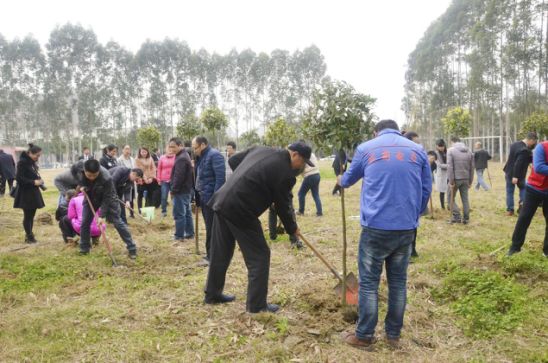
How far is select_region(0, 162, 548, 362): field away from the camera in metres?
3.09

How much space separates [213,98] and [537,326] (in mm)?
46245

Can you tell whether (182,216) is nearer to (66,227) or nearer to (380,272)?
(66,227)

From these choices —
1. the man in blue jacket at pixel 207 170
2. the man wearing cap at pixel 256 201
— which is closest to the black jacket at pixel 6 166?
the man in blue jacket at pixel 207 170

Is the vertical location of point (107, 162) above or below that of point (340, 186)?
above

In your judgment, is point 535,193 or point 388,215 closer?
point 388,215

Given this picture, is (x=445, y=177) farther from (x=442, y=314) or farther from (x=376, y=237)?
(x=376, y=237)

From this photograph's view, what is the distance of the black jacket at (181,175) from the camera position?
21.9 feet

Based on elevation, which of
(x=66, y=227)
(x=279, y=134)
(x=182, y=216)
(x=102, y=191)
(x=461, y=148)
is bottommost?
(x=66, y=227)

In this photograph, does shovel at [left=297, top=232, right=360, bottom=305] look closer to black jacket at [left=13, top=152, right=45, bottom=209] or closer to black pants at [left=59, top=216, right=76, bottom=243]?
black pants at [left=59, top=216, right=76, bottom=243]

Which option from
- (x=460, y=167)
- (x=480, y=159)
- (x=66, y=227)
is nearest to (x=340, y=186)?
(x=460, y=167)

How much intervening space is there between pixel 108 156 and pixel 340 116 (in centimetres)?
698

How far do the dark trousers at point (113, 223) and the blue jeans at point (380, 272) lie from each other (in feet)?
14.1

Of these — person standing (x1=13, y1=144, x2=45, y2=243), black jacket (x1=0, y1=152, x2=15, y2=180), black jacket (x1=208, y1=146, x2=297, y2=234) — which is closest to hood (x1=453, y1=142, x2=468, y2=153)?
black jacket (x1=208, y1=146, x2=297, y2=234)

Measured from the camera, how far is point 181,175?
21.9 ft
